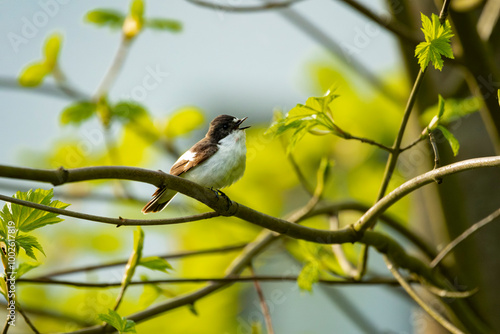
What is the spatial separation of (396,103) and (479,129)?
0.82m

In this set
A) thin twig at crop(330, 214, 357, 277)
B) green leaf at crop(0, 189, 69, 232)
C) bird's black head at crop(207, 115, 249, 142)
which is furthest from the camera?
bird's black head at crop(207, 115, 249, 142)

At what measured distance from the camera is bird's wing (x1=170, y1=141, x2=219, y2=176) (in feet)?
11.0

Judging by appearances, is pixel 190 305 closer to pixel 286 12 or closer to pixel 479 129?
pixel 286 12

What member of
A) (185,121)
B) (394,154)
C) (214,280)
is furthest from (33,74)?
(394,154)

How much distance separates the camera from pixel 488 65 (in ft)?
→ 9.92

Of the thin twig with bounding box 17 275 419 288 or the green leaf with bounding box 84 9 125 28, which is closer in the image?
the thin twig with bounding box 17 275 419 288

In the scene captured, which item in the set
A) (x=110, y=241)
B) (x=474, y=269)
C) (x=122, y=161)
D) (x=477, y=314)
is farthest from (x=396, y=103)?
(x=110, y=241)

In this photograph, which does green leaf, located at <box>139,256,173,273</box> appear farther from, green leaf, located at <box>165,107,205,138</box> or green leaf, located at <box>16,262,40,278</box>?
green leaf, located at <box>165,107,205,138</box>

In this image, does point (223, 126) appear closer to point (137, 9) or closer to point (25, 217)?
point (137, 9)

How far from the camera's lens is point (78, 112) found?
3061mm

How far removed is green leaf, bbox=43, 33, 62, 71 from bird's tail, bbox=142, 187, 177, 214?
3.39ft

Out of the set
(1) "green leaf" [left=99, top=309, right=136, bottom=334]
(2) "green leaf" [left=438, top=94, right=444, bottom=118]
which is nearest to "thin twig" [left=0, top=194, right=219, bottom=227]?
(1) "green leaf" [left=99, top=309, right=136, bottom=334]

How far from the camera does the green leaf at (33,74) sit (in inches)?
126

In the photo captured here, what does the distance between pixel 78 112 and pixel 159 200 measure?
2.35 feet
